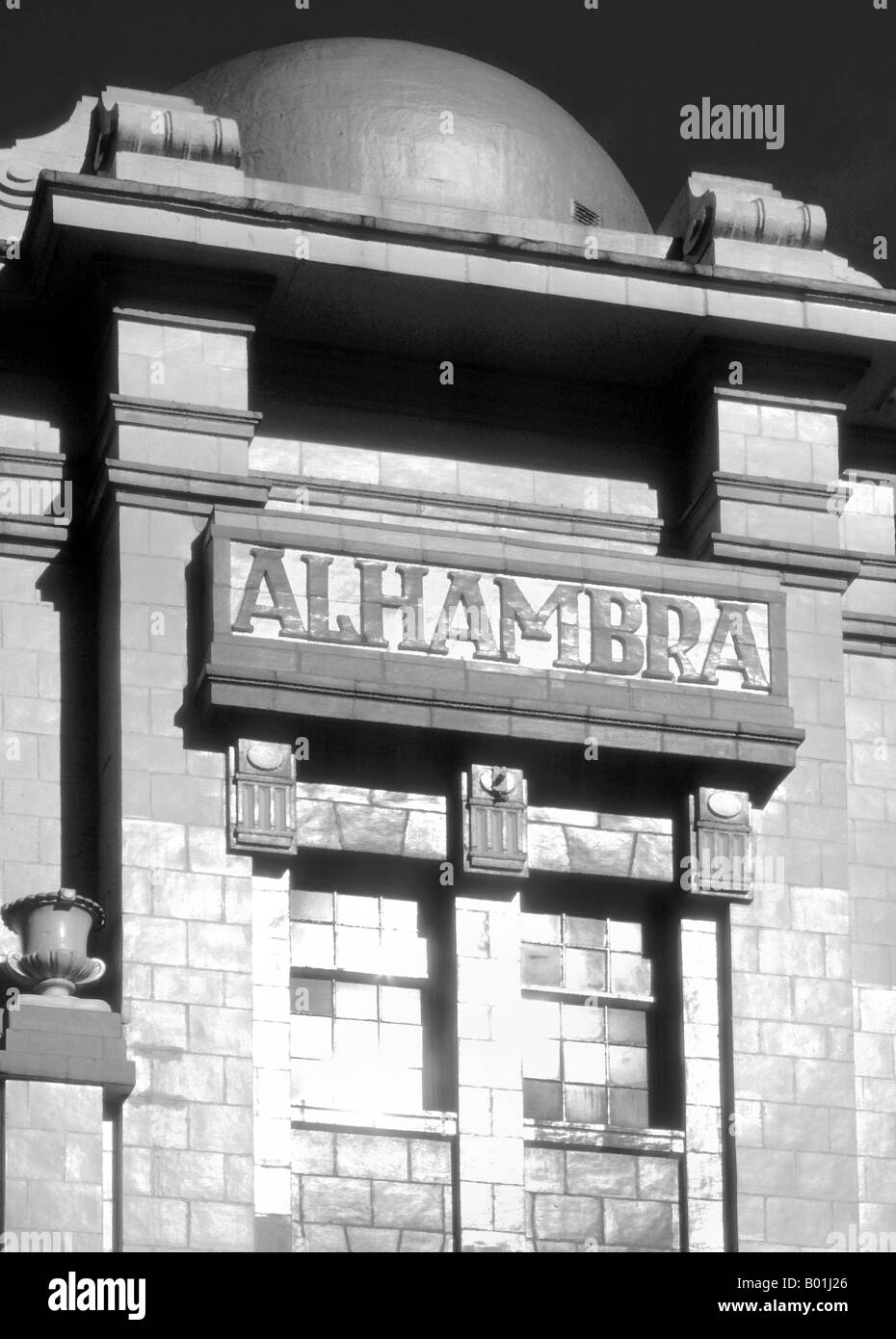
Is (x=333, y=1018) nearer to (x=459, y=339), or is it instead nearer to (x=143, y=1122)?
(x=143, y=1122)

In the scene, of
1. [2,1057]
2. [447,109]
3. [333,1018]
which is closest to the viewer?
[2,1057]

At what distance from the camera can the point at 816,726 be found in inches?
1431

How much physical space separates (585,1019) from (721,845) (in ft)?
6.66

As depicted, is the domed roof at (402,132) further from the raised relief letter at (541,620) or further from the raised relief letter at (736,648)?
the raised relief letter at (736,648)

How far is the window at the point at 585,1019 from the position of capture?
34750 mm

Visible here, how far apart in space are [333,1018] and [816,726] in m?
5.50

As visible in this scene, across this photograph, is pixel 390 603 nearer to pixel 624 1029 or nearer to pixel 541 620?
pixel 541 620

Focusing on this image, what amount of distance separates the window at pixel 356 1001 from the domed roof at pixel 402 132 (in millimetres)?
7784

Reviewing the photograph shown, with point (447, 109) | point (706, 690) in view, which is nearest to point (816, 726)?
point (706, 690)

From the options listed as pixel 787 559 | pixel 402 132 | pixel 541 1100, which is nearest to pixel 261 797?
pixel 541 1100

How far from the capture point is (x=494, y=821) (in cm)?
3497

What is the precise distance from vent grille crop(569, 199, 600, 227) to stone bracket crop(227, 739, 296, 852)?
768 cm

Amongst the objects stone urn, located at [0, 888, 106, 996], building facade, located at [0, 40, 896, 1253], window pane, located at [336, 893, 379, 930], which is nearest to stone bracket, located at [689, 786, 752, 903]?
building facade, located at [0, 40, 896, 1253]
